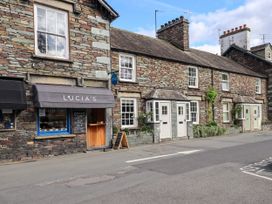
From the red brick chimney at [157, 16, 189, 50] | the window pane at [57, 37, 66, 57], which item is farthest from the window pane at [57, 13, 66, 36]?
the red brick chimney at [157, 16, 189, 50]

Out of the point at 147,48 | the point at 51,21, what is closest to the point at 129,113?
the point at 147,48

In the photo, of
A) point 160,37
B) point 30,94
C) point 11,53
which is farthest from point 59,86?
point 160,37

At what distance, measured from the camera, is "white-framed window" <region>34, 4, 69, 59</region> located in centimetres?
1216

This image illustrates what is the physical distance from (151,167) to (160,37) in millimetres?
17986

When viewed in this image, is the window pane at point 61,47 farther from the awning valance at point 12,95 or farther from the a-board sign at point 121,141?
the a-board sign at point 121,141

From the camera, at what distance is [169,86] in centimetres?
1889

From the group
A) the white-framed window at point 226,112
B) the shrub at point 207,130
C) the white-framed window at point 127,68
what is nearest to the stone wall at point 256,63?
the white-framed window at point 226,112

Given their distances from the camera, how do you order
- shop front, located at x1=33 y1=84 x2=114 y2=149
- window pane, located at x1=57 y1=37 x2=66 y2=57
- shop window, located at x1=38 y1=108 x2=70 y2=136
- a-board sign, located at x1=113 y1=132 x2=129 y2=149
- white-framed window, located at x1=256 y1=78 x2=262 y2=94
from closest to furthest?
shop front, located at x1=33 y1=84 x2=114 y2=149, shop window, located at x1=38 y1=108 x2=70 y2=136, window pane, located at x1=57 y1=37 x2=66 y2=57, a-board sign, located at x1=113 y1=132 x2=129 y2=149, white-framed window, located at x1=256 y1=78 x2=262 y2=94

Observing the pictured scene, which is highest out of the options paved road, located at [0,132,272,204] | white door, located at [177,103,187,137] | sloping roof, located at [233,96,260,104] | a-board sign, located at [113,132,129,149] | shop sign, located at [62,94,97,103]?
sloping roof, located at [233,96,260,104]

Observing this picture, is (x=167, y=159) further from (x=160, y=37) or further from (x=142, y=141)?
(x=160, y=37)

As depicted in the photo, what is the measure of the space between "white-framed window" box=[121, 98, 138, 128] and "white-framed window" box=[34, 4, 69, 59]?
4663 millimetres

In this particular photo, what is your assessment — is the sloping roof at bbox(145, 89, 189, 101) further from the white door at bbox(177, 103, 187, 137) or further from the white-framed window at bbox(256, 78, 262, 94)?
the white-framed window at bbox(256, 78, 262, 94)

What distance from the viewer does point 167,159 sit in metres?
10.6

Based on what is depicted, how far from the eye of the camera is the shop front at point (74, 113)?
11742mm
